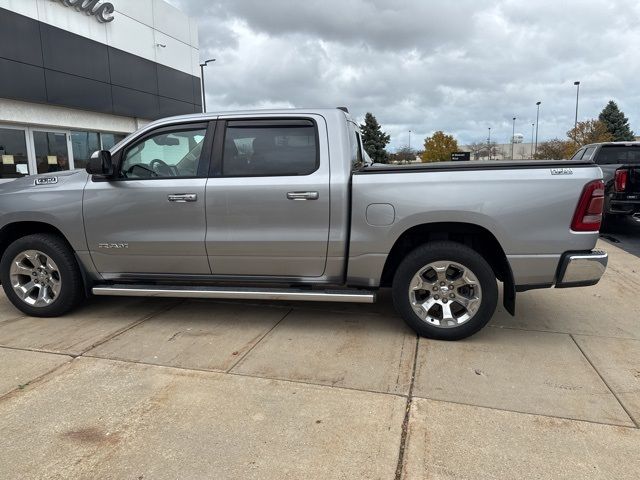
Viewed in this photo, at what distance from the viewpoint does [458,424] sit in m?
2.83

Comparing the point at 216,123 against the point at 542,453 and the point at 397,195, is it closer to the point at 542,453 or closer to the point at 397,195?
the point at 397,195

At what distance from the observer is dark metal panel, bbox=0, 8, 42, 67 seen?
458 inches

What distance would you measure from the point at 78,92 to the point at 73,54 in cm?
103

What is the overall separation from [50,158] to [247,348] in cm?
1258

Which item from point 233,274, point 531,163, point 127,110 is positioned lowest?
point 233,274

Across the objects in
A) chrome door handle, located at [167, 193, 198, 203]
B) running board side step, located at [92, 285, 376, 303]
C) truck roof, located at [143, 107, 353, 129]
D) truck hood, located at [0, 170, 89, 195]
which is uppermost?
truck roof, located at [143, 107, 353, 129]

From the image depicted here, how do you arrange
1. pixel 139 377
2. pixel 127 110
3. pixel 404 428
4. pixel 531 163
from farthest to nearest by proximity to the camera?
pixel 127 110 → pixel 531 163 → pixel 139 377 → pixel 404 428

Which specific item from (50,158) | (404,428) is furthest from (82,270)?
(50,158)

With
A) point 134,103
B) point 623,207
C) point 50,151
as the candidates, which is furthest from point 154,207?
point 134,103

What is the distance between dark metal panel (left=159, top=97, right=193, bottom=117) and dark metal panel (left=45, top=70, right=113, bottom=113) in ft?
8.97

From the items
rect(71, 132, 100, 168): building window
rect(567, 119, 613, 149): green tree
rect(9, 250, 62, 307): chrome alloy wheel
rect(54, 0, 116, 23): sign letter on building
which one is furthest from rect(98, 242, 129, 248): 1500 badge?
rect(567, 119, 613, 149): green tree

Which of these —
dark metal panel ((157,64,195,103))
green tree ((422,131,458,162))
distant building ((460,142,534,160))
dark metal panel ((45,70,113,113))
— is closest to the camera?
dark metal panel ((45,70,113,113))

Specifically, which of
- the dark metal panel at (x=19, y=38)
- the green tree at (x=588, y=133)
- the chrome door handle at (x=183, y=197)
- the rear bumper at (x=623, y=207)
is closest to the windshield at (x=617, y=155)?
the rear bumper at (x=623, y=207)

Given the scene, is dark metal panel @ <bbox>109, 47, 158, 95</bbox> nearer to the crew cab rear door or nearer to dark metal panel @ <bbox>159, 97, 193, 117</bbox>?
dark metal panel @ <bbox>159, 97, 193, 117</bbox>
